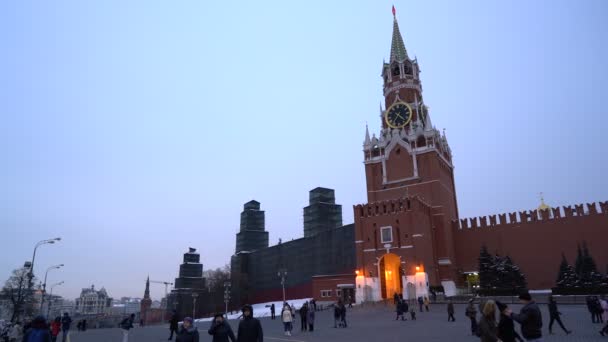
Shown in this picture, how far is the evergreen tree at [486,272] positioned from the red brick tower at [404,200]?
14.3 ft

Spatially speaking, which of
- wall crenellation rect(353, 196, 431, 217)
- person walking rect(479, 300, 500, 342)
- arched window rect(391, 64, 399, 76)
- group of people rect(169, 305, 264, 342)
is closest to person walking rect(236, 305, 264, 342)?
group of people rect(169, 305, 264, 342)

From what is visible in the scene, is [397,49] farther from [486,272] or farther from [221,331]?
[221,331]

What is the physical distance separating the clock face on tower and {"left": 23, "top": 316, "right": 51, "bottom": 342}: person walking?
51359mm

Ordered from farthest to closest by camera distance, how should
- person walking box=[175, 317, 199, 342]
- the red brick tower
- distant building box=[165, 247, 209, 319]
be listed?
1. distant building box=[165, 247, 209, 319]
2. the red brick tower
3. person walking box=[175, 317, 199, 342]

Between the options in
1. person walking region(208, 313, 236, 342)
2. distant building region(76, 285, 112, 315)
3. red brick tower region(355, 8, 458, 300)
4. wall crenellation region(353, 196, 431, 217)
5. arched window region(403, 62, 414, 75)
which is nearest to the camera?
person walking region(208, 313, 236, 342)

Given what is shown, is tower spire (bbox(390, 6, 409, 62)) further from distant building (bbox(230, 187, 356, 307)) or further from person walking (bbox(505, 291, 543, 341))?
person walking (bbox(505, 291, 543, 341))

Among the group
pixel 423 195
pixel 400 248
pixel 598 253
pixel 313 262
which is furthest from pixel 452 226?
pixel 313 262

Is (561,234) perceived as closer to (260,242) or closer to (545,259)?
(545,259)

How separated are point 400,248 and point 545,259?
45.7 ft

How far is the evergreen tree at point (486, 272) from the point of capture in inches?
1591

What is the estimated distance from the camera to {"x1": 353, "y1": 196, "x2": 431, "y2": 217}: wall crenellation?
4525 centimetres

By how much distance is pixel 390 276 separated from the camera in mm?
46688

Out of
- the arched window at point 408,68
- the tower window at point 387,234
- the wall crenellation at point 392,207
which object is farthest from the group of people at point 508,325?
the arched window at point 408,68

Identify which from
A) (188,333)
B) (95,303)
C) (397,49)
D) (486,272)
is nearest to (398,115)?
(397,49)
